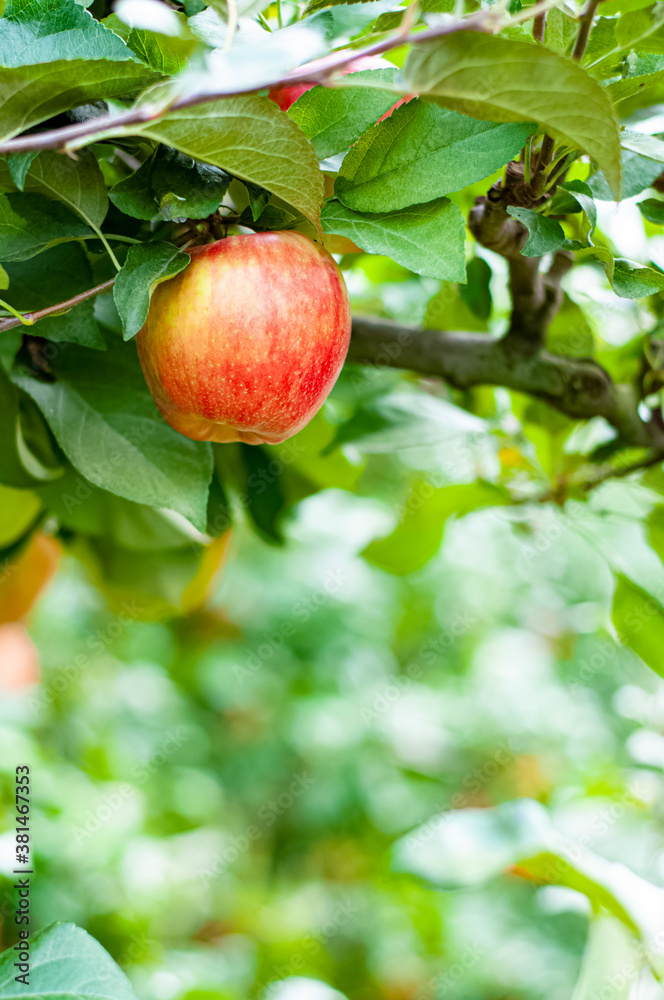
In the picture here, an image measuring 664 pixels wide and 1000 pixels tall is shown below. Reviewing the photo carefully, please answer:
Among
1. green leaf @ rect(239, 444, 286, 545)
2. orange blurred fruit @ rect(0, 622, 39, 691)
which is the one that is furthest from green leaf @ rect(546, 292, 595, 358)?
orange blurred fruit @ rect(0, 622, 39, 691)

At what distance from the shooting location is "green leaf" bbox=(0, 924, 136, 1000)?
315 mm

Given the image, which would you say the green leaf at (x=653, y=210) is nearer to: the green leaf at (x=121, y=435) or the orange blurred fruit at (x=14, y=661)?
the green leaf at (x=121, y=435)

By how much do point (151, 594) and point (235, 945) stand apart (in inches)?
38.3

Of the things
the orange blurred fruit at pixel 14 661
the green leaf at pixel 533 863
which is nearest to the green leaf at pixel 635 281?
the green leaf at pixel 533 863

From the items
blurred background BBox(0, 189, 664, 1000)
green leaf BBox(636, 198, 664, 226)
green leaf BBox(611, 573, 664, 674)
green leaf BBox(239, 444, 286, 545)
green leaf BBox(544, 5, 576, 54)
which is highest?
green leaf BBox(544, 5, 576, 54)

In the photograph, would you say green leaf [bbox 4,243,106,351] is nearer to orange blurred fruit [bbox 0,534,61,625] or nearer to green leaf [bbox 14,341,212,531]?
green leaf [bbox 14,341,212,531]

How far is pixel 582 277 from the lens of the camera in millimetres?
689

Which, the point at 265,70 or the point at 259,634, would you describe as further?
the point at 259,634

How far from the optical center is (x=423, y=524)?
642 mm

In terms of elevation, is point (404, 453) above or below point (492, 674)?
above

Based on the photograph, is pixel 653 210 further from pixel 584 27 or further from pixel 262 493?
pixel 262 493

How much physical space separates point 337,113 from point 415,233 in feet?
0.17

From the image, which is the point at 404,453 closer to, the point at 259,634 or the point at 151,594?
the point at 151,594

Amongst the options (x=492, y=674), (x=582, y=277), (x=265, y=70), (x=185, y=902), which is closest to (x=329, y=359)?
(x=265, y=70)
